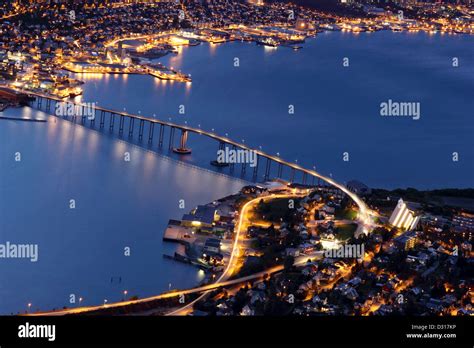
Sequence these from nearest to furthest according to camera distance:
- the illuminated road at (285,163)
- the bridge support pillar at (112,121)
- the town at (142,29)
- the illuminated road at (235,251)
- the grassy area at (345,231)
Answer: the illuminated road at (235,251)
the grassy area at (345,231)
the illuminated road at (285,163)
the bridge support pillar at (112,121)
the town at (142,29)

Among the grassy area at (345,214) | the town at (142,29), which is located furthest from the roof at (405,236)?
the town at (142,29)

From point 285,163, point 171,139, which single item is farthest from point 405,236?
point 171,139

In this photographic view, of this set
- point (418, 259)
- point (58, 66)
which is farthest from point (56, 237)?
point (58, 66)

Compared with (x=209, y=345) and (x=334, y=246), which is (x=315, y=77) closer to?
(x=334, y=246)

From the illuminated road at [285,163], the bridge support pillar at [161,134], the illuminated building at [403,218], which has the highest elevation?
the illuminated building at [403,218]

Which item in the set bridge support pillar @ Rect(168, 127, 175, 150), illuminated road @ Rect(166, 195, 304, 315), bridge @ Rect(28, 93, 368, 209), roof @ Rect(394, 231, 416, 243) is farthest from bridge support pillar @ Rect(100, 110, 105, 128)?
roof @ Rect(394, 231, 416, 243)

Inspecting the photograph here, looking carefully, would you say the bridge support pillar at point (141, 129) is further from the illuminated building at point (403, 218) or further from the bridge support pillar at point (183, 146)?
the illuminated building at point (403, 218)

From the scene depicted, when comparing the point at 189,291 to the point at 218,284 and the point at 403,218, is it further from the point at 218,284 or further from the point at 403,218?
the point at 403,218
